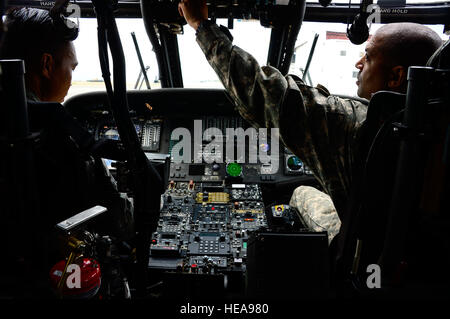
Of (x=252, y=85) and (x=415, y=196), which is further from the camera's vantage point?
(x=252, y=85)

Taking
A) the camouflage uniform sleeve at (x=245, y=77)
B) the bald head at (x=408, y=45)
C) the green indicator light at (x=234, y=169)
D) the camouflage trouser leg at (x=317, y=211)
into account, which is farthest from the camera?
the green indicator light at (x=234, y=169)

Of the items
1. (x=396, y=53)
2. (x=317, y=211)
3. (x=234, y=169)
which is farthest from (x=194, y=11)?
(x=234, y=169)

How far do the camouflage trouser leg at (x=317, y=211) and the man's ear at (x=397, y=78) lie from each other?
642mm

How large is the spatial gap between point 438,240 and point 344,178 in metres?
0.37

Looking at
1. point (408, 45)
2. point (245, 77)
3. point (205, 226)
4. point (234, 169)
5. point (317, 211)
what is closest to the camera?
point (245, 77)

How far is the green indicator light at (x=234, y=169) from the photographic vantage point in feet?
7.57

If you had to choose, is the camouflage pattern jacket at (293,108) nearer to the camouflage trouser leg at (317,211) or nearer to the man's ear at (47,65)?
the camouflage trouser leg at (317,211)

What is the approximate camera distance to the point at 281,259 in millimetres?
1037

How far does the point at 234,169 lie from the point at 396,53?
1260mm

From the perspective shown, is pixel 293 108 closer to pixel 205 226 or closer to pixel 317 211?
pixel 317 211

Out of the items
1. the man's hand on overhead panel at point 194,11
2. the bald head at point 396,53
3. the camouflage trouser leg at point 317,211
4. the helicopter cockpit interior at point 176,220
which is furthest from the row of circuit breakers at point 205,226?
the man's hand on overhead panel at point 194,11

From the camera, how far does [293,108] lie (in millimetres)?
1182

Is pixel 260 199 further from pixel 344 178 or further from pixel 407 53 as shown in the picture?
pixel 407 53
